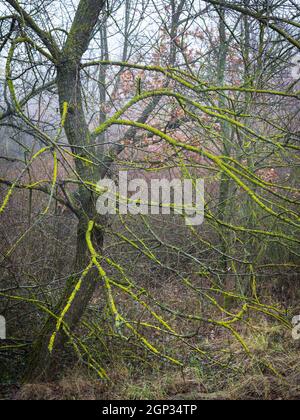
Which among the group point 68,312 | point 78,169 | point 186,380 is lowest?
point 186,380

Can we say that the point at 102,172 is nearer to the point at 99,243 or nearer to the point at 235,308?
the point at 99,243

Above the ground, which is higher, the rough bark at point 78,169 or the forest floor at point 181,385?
the rough bark at point 78,169

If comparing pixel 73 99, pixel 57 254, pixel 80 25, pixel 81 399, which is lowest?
pixel 81 399

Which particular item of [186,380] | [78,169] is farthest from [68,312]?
[186,380]

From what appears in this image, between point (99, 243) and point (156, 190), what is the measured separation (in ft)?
11.3

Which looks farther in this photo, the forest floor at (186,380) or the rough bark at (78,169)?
the forest floor at (186,380)

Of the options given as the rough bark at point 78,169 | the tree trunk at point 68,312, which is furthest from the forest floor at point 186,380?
the rough bark at point 78,169

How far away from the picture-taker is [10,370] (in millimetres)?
5469

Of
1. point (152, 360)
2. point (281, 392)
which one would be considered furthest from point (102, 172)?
point (281, 392)

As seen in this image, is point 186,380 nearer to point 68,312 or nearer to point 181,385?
point 181,385

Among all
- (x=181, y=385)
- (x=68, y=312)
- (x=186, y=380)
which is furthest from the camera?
(x=186, y=380)

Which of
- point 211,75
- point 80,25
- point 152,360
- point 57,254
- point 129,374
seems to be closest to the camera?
point 80,25

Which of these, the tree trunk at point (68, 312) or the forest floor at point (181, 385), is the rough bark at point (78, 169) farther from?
the forest floor at point (181, 385)

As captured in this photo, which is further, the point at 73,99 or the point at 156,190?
the point at 156,190
